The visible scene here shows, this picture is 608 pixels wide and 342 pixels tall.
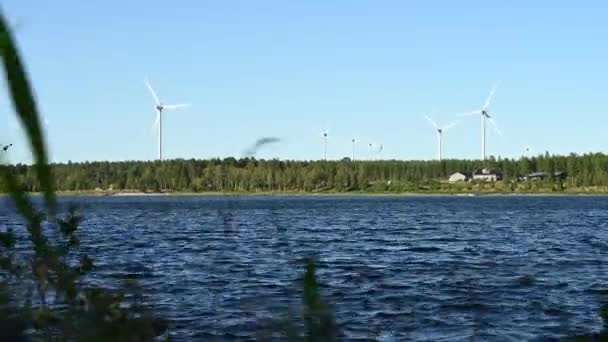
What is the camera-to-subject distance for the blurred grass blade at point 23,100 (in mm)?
1092

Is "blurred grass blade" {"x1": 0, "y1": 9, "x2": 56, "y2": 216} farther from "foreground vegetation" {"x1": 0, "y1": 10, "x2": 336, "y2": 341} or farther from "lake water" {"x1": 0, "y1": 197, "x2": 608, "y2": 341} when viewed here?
"lake water" {"x1": 0, "y1": 197, "x2": 608, "y2": 341}

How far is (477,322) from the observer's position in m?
1.84

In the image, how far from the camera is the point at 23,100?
109 cm

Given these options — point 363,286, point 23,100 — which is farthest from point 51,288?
point 363,286

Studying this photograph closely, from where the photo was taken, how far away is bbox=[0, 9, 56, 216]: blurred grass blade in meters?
1.09

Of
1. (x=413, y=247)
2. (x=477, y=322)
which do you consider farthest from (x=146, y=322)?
(x=413, y=247)

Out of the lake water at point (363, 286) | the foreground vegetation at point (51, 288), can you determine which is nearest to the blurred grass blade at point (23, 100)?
the foreground vegetation at point (51, 288)

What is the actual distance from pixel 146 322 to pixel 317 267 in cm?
52

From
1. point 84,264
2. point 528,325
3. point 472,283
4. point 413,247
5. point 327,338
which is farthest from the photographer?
point 413,247

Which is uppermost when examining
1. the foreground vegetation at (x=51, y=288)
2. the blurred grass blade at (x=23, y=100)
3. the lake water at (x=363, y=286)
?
the blurred grass blade at (x=23, y=100)

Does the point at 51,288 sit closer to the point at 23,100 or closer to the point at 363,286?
the point at 23,100

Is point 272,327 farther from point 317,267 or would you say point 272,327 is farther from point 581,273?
point 581,273

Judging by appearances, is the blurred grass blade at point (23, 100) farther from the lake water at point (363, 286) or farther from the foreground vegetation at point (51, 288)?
the lake water at point (363, 286)

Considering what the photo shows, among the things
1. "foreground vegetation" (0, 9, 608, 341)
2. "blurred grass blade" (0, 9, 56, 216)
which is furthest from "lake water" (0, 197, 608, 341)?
"blurred grass blade" (0, 9, 56, 216)
